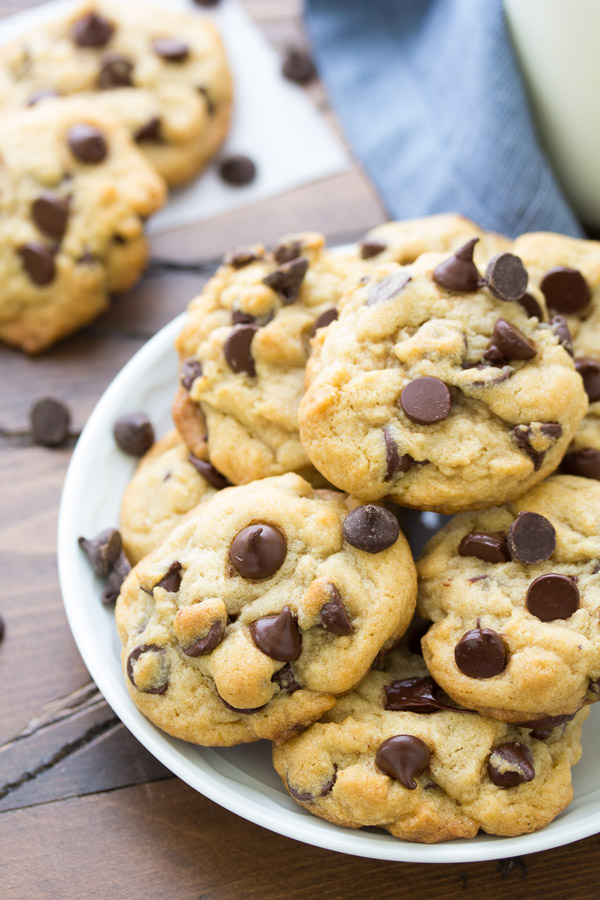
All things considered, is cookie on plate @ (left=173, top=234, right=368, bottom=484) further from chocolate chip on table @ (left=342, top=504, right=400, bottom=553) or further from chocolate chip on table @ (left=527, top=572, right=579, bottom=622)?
chocolate chip on table @ (left=527, top=572, right=579, bottom=622)

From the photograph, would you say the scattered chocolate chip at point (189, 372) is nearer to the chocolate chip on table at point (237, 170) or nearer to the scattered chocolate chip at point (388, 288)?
the scattered chocolate chip at point (388, 288)

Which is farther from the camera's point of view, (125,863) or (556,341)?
(125,863)

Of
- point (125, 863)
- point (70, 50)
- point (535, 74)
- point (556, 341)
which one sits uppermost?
point (70, 50)

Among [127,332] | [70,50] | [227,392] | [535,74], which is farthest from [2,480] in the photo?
[535,74]

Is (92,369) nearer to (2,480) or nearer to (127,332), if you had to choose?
(127,332)

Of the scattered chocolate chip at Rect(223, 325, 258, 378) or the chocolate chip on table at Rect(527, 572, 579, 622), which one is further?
the scattered chocolate chip at Rect(223, 325, 258, 378)

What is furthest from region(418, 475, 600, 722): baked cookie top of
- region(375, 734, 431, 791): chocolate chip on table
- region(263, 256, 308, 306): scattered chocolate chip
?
region(263, 256, 308, 306): scattered chocolate chip
